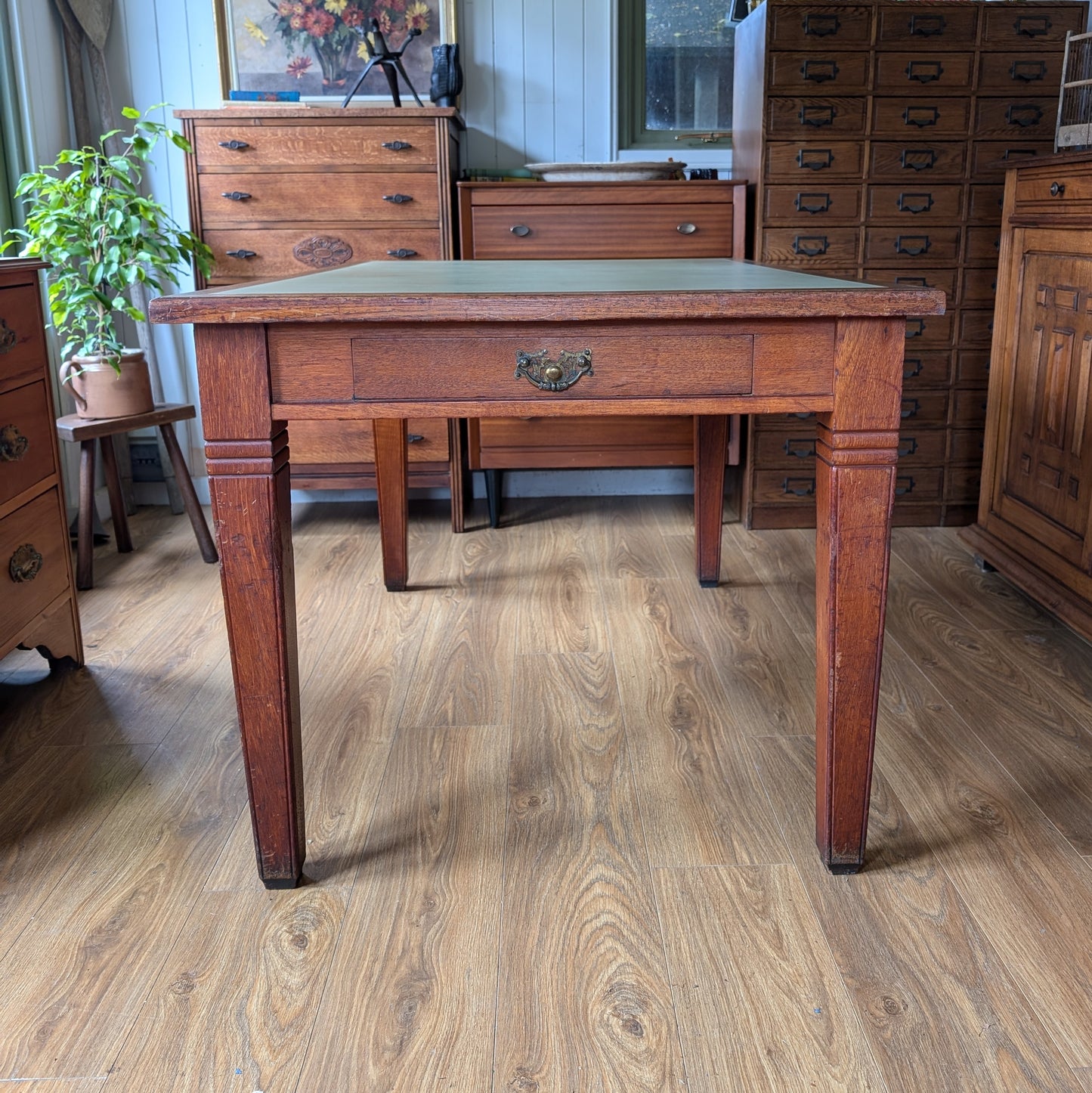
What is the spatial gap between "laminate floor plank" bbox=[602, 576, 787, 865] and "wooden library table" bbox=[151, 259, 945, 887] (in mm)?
A: 257

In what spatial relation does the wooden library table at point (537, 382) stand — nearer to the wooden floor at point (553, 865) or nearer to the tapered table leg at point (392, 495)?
the wooden floor at point (553, 865)

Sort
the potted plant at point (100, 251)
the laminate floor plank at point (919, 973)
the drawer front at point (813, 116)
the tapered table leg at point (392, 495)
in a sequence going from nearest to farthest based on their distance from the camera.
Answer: the laminate floor plank at point (919, 973) → the tapered table leg at point (392, 495) → the potted plant at point (100, 251) → the drawer front at point (813, 116)

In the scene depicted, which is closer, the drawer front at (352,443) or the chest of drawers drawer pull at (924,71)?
the chest of drawers drawer pull at (924,71)

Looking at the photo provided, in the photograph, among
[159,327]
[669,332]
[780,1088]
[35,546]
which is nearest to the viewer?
[780,1088]

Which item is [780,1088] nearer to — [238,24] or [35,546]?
[35,546]

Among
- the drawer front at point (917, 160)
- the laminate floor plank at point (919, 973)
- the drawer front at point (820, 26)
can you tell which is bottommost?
the laminate floor plank at point (919, 973)

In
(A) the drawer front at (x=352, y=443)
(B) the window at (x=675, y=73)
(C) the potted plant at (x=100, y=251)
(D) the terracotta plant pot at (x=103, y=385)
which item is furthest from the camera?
(B) the window at (x=675, y=73)

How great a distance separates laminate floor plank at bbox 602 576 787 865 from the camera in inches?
62.2

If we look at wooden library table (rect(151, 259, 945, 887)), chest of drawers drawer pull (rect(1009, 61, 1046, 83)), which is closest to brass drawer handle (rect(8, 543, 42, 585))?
wooden library table (rect(151, 259, 945, 887))

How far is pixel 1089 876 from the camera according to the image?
1.48 metres

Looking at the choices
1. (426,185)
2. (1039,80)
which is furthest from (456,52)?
(1039,80)

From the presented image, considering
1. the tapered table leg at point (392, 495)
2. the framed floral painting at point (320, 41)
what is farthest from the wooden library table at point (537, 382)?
the framed floral painting at point (320, 41)

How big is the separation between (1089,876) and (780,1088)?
63 cm

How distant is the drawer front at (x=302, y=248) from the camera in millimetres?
3148
